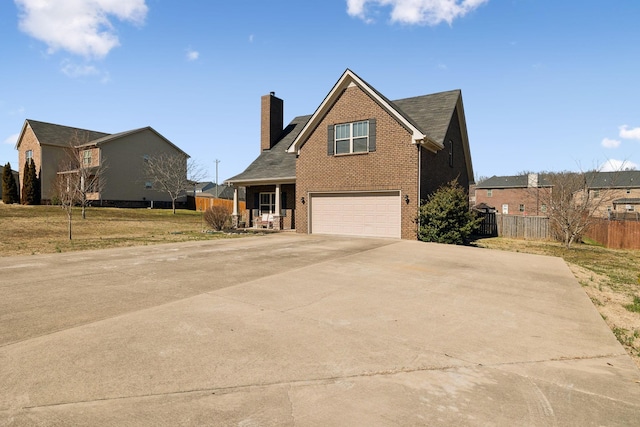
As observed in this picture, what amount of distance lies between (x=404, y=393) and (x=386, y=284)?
13.6ft

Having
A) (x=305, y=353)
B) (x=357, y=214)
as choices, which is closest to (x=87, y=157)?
(x=357, y=214)

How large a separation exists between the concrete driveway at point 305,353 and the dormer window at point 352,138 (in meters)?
10.2

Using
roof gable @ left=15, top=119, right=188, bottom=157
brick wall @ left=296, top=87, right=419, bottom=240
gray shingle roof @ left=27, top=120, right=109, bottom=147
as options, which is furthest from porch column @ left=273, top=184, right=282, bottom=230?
gray shingle roof @ left=27, top=120, right=109, bottom=147

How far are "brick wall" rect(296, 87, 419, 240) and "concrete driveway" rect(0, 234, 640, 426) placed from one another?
841 cm

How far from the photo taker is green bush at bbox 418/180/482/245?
14461 mm

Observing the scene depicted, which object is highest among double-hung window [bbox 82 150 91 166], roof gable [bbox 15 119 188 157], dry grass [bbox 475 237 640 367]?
roof gable [bbox 15 119 188 157]

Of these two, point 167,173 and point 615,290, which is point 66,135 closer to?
point 167,173

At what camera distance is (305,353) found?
3.78m

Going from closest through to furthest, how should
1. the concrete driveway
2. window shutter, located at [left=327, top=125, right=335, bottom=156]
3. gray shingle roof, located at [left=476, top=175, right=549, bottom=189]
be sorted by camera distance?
the concrete driveway < window shutter, located at [left=327, top=125, right=335, bottom=156] < gray shingle roof, located at [left=476, top=175, right=549, bottom=189]

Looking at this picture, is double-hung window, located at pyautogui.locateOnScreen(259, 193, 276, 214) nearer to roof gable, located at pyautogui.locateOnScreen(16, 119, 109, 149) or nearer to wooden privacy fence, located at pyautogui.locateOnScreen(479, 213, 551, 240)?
wooden privacy fence, located at pyautogui.locateOnScreen(479, 213, 551, 240)

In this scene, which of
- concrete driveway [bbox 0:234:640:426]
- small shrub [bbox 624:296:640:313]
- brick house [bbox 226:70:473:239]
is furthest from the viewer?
brick house [bbox 226:70:473:239]

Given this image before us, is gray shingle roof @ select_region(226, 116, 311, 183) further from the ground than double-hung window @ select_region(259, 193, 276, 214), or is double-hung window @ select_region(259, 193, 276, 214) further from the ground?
gray shingle roof @ select_region(226, 116, 311, 183)

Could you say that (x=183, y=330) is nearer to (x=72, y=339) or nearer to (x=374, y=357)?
(x=72, y=339)

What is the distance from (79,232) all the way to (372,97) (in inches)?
744
